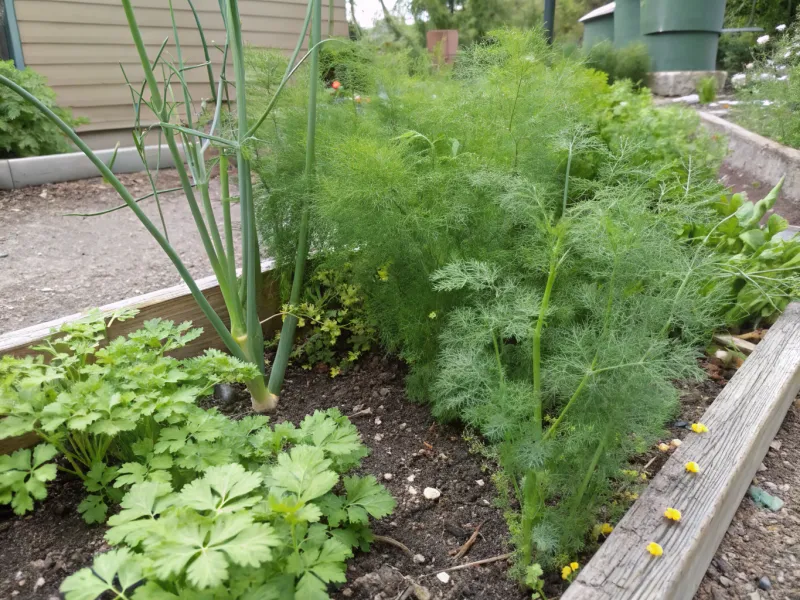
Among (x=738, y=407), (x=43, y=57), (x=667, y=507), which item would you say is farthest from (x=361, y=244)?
(x=43, y=57)

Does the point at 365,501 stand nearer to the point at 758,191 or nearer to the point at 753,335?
the point at 753,335

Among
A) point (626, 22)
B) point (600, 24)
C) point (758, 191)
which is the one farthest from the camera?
point (600, 24)

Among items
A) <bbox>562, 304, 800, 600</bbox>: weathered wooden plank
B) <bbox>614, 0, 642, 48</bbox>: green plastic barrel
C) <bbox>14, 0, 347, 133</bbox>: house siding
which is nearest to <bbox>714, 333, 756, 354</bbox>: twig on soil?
<bbox>562, 304, 800, 600</bbox>: weathered wooden plank

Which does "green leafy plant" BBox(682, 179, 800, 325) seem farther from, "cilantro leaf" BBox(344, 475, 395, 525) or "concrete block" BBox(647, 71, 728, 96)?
"concrete block" BBox(647, 71, 728, 96)

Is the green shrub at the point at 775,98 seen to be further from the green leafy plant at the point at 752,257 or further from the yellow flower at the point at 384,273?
the yellow flower at the point at 384,273

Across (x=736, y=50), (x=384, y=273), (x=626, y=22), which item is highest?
(x=626, y=22)

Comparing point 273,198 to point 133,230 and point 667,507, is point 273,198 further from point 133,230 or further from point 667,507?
point 133,230

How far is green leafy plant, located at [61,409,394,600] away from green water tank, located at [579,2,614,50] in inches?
425

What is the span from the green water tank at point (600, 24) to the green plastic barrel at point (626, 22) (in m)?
1.02

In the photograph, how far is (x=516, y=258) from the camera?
1.56 metres

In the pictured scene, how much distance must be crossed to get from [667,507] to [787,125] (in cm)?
436

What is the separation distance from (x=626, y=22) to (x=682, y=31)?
155cm

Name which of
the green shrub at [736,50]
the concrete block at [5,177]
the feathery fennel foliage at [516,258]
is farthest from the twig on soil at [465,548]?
the green shrub at [736,50]

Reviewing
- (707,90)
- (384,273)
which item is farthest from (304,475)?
(707,90)
